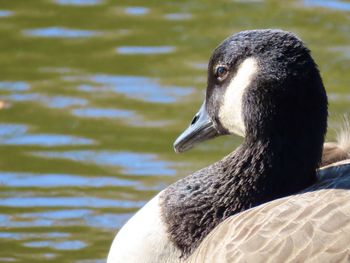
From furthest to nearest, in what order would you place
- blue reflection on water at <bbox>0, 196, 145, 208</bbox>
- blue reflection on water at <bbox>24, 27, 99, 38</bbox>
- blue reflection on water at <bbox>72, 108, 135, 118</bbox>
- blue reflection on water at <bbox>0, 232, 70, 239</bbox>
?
blue reflection on water at <bbox>24, 27, 99, 38</bbox> → blue reflection on water at <bbox>72, 108, 135, 118</bbox> → blue reflection on water at <bbox>0, 196, 145, 208</bbox> → blue reflection on water at <bbox>0, 232, 70, 239</bbox>

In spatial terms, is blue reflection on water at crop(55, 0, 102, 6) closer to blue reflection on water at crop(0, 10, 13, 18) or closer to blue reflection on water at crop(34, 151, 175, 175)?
blue reflection on water at crop(0, 10, 13, 18)

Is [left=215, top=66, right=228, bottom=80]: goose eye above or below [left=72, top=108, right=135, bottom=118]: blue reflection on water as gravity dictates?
above

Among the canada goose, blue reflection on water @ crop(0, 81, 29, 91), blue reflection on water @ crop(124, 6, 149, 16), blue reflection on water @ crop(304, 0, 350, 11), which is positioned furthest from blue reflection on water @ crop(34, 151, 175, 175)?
blue reflection on water @ crop(304, 0, 350, 11)

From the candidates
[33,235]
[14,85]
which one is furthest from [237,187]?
[14,85]

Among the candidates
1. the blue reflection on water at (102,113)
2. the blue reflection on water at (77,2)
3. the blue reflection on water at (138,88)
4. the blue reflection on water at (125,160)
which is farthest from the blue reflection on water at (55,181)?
the blue reflection on water at (77,2)

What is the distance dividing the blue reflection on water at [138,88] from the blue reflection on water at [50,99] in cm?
25

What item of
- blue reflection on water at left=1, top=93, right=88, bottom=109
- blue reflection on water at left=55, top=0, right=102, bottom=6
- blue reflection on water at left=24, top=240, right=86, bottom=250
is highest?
blue reflection on water at left=55, top=0, right=102, bottom=6

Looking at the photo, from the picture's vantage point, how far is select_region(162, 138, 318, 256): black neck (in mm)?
6977

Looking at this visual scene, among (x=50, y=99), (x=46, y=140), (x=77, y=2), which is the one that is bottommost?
(x=46, y=140)

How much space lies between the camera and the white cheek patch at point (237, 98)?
6988 mm

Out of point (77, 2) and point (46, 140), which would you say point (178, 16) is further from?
point (46, 140)

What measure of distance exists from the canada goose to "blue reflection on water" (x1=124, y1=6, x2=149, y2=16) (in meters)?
5.62

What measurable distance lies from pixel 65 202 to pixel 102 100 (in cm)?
189

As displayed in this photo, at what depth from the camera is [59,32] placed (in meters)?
12.4
